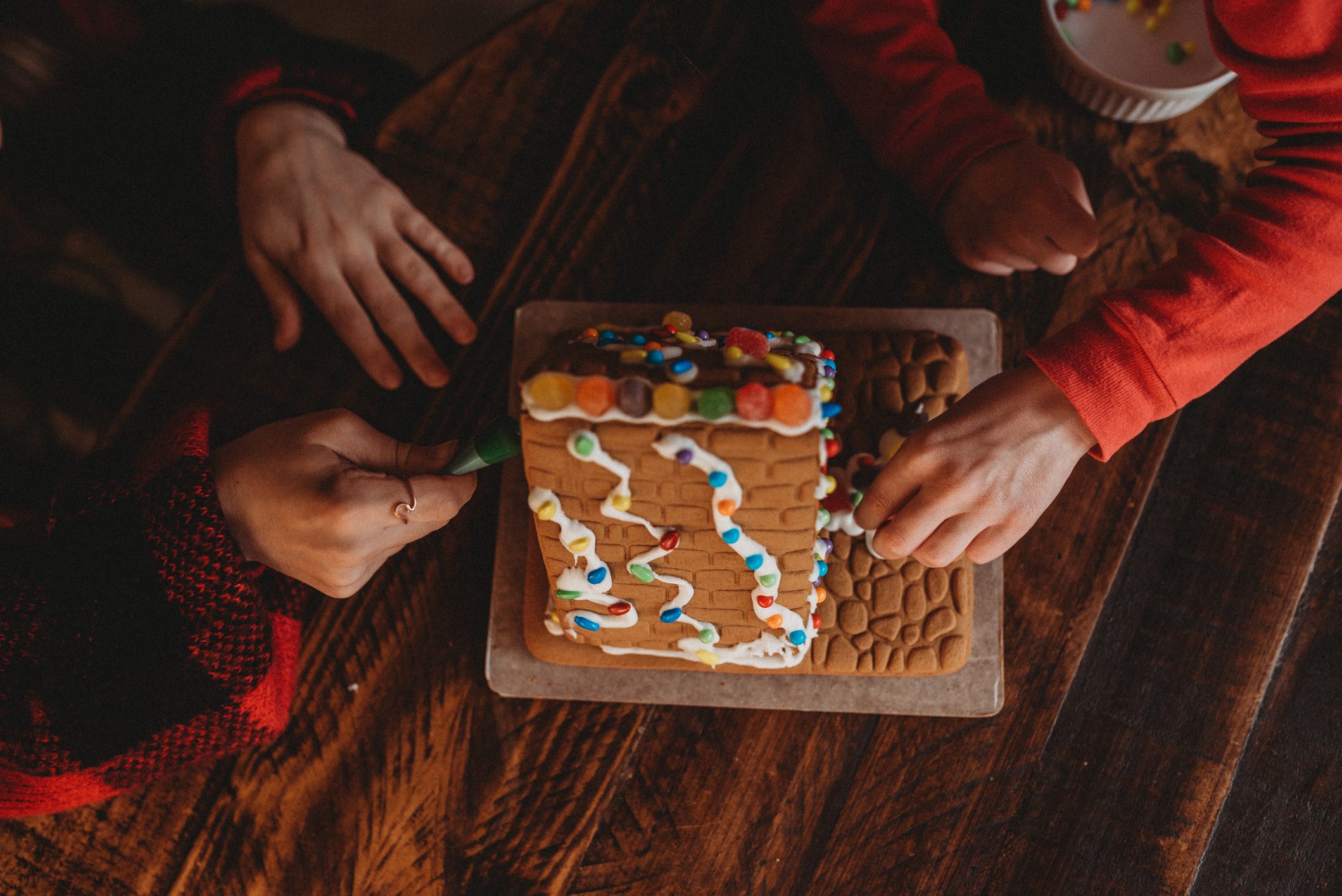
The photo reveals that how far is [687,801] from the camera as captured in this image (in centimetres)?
104

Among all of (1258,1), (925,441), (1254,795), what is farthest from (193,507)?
(1254,795)

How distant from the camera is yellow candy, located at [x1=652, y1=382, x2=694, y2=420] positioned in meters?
0.66

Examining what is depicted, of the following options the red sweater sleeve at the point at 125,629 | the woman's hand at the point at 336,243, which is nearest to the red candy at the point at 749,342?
the woman's hand at the point at 336,243

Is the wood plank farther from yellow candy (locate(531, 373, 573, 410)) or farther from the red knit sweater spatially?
yellow candy (locate(531, 373, 573, 410))

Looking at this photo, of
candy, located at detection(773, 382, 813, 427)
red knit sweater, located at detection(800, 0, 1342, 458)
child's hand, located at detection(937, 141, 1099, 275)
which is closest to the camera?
candy, located at detection(773, 382, 813, 427)

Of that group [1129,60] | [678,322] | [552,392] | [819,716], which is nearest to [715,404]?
[552,392]

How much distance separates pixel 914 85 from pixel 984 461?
497 millimetres

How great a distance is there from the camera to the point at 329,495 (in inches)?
32.3

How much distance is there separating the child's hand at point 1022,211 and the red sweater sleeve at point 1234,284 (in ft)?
0.48

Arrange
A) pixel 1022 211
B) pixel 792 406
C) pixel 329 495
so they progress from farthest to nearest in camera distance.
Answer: pixel 1022 211, pixel 329 495, pixel 792 406

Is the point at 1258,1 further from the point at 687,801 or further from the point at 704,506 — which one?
the point at 687,801

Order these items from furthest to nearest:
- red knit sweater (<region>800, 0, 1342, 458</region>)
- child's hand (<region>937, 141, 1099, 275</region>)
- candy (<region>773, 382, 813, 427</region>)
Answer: child's hand (<region>937, 141, 1099, 275</region>), red knit sweater (<region>800, 0, 1342, 458</region>), candy (<region>773, 382, 813, 427</region>)

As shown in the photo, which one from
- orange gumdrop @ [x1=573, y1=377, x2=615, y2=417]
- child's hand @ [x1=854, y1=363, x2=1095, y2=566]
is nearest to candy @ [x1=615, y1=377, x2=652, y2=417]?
orange gumdrop @ [x1=573, y1=377, x2=615, y2=417]

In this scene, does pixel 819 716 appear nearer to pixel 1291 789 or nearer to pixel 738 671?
pixel 738 671
